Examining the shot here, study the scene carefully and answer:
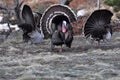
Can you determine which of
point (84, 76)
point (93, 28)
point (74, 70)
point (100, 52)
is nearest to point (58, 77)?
point (84, 76)

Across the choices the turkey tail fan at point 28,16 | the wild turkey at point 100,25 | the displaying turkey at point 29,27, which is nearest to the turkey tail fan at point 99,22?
the wild turkey at point 100,25

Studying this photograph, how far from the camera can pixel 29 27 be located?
70.1 ft

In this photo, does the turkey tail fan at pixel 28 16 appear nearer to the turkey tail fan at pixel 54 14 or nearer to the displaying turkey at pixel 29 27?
the displaying turkey at pixel 29 27

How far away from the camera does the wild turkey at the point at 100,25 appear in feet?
60.8

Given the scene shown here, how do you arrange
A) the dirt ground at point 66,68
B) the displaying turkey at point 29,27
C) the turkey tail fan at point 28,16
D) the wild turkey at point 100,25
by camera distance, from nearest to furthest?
the dirt ground at point 66,68
the wild turkey at point 100,25
the displaying turkey at point 29,27
the turkey tail fan at point 28,16

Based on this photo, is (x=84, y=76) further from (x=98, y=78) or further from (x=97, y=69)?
(x=97, y=69)

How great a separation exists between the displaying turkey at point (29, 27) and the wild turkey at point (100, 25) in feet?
11.1

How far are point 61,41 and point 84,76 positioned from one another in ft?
22.5

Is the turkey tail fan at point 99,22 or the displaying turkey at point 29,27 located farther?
the displaying turkey at point 29,27

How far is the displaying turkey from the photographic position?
21.4 metres

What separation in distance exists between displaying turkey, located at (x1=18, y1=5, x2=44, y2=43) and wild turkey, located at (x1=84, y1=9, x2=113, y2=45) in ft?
11.1

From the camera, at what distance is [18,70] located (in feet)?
38.8

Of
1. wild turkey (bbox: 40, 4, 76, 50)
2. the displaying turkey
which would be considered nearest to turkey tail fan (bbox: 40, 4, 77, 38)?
wild turkey (bbox: 40, 4, 76, 50)

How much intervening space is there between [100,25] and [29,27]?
13.1ft
